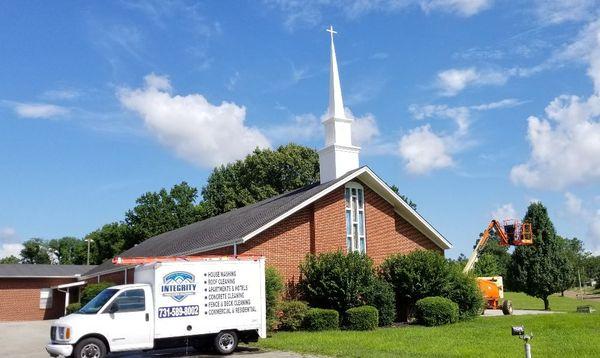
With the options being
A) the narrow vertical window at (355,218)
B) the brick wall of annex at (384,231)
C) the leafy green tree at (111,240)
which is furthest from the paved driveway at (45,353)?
the leafy green tree at (111,240)

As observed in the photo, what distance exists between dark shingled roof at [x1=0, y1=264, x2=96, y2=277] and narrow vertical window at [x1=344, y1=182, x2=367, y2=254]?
1103 inches

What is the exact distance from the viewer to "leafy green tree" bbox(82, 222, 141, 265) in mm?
62812

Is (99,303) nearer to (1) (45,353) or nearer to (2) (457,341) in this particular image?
(1) (45,353)

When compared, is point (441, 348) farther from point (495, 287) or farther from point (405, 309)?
point (495, 287)

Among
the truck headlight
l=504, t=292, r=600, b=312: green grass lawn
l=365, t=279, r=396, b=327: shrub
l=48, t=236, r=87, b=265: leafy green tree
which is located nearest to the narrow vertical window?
l=365, t=279, r=396, b=327: shrub

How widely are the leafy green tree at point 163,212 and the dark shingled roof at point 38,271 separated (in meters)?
12.3

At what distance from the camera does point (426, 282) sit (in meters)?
25.4

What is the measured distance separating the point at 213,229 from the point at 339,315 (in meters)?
8.78

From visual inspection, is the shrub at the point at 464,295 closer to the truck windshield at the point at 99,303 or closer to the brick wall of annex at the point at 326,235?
the brick wall of annex at the point at 326,235

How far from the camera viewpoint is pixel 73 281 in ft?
151

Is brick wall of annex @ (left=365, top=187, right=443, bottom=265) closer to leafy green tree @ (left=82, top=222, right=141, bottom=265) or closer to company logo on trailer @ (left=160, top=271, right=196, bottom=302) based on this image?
company logo on trailer @ (left=160, top=271, right=196, bottom=302)

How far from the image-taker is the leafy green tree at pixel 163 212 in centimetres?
6000

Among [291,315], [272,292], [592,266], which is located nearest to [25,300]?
[291,315]

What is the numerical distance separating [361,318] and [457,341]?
213 inches
